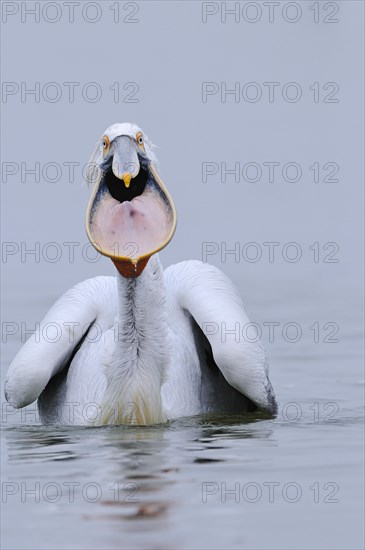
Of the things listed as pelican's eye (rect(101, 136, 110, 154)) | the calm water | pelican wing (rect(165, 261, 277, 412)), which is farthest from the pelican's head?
the calm water

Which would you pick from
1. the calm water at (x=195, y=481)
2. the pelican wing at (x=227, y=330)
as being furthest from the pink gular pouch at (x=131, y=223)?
the calm water at (x=195, y=481)

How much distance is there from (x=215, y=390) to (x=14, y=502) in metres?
3.17

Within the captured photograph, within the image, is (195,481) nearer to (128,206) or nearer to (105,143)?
(128,206)

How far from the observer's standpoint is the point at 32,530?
9664mm

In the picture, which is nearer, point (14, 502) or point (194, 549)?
point (194, 549)

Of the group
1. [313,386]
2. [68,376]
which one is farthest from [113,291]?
[313,386]

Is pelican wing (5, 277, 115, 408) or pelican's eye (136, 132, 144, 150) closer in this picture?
pelican's eye (136, 132, 144, 150)

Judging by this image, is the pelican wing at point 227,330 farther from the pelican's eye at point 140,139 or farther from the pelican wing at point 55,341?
the pelican's eye at point 140,139

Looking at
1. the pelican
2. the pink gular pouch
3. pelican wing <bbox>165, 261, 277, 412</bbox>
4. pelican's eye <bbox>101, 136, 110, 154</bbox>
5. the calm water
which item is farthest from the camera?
pelican wing <bbox>165, 261, 277, 412</bbox>

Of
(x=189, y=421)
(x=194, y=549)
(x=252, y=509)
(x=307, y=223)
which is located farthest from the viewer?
(x=307, y=223)

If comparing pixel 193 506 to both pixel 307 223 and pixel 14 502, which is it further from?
pixel 307 223

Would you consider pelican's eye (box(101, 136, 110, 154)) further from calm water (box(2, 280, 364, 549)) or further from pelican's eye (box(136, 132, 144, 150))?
calm water (box(2, 280, 364, 549))

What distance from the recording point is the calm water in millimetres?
9539

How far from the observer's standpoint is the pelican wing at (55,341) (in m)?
12.8
